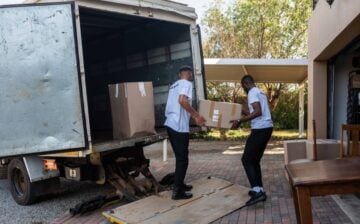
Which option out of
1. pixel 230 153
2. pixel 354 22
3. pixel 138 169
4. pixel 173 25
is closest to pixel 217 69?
pixel 230 153

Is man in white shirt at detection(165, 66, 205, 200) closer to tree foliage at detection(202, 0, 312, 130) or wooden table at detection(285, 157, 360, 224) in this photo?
wooden table at detection(285, 157, 360, 224)

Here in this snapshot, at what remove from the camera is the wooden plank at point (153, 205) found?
16.4ft

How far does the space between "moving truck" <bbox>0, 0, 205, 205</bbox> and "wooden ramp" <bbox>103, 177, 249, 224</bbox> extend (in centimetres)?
53

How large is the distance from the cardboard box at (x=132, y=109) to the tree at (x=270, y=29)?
13140 millimetres

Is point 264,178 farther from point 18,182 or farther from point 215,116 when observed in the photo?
point 18,182

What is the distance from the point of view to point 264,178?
7.34 m

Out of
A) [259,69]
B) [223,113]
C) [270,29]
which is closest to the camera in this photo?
[223,113]

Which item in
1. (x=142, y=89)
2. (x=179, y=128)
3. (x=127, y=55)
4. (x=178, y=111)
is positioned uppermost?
(x=127, y=55)

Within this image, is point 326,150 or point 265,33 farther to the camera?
point 265,33

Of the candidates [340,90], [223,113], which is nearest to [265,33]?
[340,90]

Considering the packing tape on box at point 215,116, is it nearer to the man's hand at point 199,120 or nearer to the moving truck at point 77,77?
the man's hand at point 199,120

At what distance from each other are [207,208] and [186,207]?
0.27m

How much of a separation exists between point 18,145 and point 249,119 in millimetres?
2873

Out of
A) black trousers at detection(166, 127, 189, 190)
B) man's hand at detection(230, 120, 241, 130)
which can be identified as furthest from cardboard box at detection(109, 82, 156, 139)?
man's hand at detection(230, 120, 241, 130)
